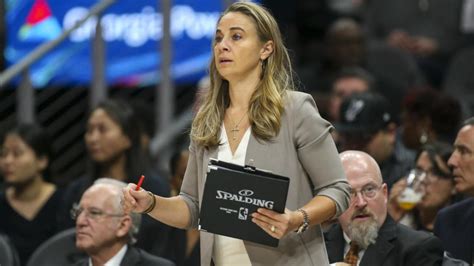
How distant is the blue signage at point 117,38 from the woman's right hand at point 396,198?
2.97 meters

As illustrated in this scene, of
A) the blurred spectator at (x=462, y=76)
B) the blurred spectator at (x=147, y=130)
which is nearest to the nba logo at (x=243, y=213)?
the blurred spectator at (x=147, y=130)

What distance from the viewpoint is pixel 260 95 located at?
4270 millimetres

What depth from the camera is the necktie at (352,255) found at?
18.0ft

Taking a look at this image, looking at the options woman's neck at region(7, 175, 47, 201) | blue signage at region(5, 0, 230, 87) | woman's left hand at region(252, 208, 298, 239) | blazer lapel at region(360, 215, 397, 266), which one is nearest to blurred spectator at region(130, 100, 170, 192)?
blue signage at region(5, 0, 230, 87)

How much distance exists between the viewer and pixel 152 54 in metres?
9.25

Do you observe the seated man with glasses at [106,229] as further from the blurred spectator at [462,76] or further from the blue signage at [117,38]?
the blurred spectator at [462,76]

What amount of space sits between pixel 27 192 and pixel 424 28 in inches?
170

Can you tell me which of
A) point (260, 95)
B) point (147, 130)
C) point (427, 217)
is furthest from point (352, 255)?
point (147, 130)

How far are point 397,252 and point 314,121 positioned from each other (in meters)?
1.42

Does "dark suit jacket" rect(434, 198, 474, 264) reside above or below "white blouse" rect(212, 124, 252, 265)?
below

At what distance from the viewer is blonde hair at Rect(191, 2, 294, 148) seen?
4.23 m

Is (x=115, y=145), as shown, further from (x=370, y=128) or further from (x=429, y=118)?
(x=429, y=118)

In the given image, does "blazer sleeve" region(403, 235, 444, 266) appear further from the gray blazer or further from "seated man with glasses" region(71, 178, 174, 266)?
"seated man with glasses" region(71, 178, 174, 266)

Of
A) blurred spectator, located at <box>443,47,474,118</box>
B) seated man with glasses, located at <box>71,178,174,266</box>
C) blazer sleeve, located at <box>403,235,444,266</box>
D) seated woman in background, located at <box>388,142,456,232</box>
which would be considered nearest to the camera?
blazer sleeve, located at <box>403,235,444,266</box>
